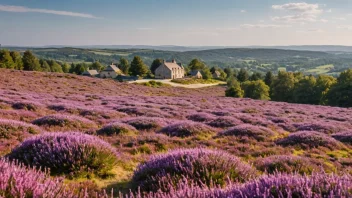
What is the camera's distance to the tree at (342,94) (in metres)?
63.4

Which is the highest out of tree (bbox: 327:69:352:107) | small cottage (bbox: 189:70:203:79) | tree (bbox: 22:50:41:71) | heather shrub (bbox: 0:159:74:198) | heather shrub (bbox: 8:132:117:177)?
heather shrub (bbox: 0:159:74:198)

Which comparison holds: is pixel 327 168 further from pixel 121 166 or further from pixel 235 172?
pixel 121 166

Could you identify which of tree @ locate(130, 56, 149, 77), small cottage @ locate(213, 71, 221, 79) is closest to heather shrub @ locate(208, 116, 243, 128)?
tree @ locate(130, 56, 149, 77)

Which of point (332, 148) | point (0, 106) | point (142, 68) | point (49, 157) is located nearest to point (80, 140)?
point (49, 157)

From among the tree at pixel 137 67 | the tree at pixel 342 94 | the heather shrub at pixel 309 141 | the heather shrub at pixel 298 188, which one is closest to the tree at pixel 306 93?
the tree at pixel 342 94

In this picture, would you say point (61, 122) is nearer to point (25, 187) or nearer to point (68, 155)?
point (68, 155)

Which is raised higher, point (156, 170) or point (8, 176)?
point (8, 176)

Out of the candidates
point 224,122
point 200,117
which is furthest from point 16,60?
point 224,122

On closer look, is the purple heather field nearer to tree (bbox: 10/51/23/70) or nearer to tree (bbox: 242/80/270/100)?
tree (bbox: 242/80/270/100)

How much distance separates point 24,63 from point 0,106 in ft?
352

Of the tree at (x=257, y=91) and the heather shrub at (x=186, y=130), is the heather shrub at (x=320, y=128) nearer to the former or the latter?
the heather shrub at (x=186, y=130)

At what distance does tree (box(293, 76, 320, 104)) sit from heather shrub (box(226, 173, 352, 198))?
262 ft

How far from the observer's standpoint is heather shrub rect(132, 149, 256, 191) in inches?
192

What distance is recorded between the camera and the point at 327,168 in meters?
8.23
